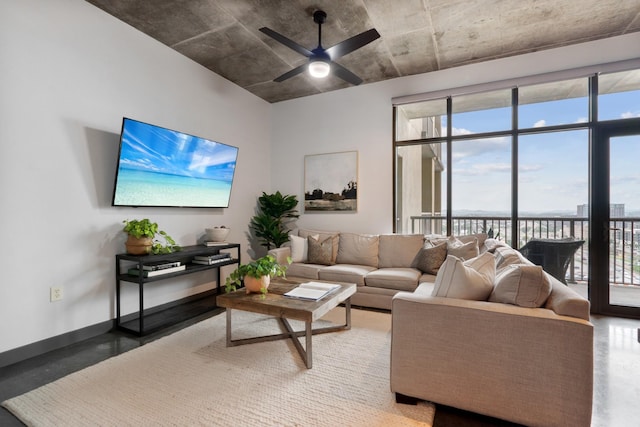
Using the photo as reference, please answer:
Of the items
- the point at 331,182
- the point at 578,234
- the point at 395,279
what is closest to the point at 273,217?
the point at 331,182

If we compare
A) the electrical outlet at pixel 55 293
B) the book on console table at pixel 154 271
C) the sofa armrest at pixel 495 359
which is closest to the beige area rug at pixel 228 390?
the sofa armrest at pixel 495 359

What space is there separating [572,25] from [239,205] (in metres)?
4.46

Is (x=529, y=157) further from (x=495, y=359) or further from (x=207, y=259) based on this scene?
(x=207, y=259)

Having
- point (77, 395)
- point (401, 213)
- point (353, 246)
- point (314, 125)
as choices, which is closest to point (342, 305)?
point (353, 246)

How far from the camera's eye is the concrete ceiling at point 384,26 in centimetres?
266

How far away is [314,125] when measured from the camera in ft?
15.6

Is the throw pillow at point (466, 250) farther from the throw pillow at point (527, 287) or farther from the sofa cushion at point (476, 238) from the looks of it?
the throw pillow at point (527, 287)

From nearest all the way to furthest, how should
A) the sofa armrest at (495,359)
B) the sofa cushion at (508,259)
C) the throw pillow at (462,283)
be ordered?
1. the sofa armrest at (495,359)
2. the throw pillow at (462,283)
3. the sofa cushion at (508,259)

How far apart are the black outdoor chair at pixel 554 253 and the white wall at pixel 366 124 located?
1772mm

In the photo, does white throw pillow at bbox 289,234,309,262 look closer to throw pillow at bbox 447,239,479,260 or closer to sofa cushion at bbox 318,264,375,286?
sofa cushion at bbox 318,264,375,286

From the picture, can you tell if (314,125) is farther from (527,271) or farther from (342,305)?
(527,271)

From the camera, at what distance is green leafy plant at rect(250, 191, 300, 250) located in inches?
178

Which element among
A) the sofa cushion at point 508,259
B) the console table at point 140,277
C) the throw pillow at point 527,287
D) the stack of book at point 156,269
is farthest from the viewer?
the stack of book at point 156,269

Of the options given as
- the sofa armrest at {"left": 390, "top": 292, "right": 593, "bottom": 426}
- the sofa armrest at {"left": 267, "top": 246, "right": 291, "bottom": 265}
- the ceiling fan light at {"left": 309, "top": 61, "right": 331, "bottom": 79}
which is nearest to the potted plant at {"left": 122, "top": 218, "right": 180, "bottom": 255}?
the sofa armrest at {"left": 267, "top": 246, "right": 291, "bottom": 265}
